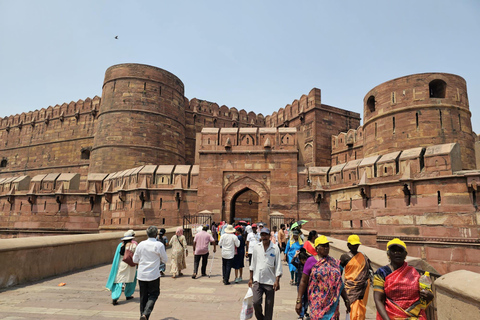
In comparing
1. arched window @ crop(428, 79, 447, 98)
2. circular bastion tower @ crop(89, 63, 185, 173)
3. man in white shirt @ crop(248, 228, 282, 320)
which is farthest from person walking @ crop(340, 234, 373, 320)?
circular bastion tower @ crop(89, 63, 185, 173)

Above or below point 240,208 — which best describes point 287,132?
above

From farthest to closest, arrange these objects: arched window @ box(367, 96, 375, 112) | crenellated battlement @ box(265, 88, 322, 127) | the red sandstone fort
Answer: crenellated battlement @ box(265, 88, 322, 127) → arched window @ box(367, 96, 375, 112) → the red sandstone fort

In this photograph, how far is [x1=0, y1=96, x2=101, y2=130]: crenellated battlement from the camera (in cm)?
2972

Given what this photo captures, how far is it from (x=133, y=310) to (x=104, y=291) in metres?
1.27

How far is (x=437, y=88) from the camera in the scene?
52.7ft

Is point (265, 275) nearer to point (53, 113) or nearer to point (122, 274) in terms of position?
point (122, 274)

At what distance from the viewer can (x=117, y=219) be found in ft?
55.6

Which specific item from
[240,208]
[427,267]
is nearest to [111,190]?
[240,208]

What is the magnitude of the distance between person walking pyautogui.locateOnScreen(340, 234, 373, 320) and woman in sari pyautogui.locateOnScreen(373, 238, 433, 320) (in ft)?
2.10

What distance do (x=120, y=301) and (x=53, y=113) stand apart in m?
32.0

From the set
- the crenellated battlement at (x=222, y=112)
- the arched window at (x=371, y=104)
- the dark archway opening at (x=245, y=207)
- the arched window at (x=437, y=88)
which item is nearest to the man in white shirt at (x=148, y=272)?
the arched window at (x=437, y=88)

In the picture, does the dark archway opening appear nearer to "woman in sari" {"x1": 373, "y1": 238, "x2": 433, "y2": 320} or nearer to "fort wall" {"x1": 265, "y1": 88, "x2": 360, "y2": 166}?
"fort wall" {"x1": 265, "y1": 88, "x2": 360, "y2": 166}

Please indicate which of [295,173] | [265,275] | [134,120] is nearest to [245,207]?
[134,120]

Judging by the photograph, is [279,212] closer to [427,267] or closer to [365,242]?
[365,242]
